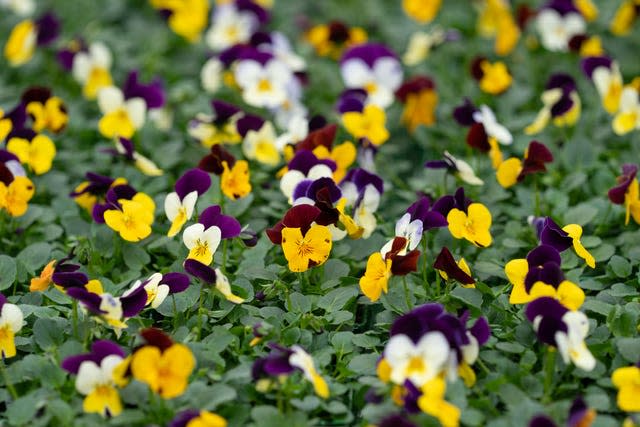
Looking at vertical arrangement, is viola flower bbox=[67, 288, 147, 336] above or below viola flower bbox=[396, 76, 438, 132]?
above

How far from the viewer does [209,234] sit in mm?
2297

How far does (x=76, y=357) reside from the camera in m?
1.99

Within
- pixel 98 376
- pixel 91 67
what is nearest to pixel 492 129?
pixel 98 376

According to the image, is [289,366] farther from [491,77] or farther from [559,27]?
[559,27]

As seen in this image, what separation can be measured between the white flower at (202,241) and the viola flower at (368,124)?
795mm

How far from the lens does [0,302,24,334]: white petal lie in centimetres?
216

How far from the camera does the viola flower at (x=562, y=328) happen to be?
6.58ft

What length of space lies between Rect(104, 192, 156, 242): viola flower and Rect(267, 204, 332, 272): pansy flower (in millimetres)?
363

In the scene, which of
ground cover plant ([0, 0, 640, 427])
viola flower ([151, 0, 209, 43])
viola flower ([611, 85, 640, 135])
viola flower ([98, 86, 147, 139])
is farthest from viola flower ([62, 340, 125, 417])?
viola flower ([151, 0, 209, 43])

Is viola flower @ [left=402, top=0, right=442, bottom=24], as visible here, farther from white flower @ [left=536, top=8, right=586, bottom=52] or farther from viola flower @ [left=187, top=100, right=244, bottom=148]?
viola flower @ [left=187, top=100, right=244, bottom=148]

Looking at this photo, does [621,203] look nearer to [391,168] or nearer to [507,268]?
[507,268]

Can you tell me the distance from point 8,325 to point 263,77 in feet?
4.54

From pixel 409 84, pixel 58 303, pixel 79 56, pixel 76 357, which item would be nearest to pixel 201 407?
pixel 76 357

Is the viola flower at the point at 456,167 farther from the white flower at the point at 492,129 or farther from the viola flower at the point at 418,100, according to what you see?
the viola flower at the point at 418,100
